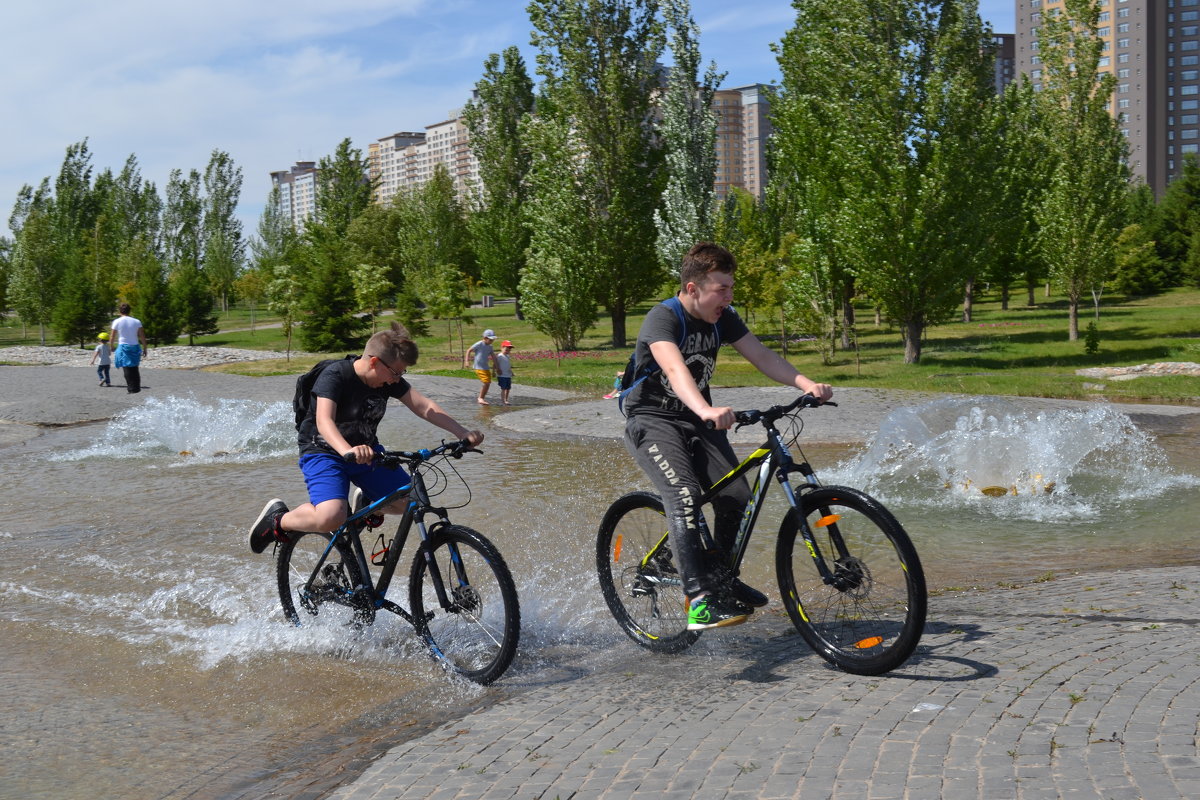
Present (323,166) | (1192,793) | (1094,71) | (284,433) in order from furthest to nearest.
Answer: (323,166)
(1094,71)
(284,433)
(1192,793)

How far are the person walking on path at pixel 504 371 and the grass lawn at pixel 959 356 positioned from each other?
260 centimetres

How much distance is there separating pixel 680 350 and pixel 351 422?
1.84m

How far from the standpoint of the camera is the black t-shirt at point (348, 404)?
5652 mm

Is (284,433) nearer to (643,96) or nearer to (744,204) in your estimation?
(643,96)

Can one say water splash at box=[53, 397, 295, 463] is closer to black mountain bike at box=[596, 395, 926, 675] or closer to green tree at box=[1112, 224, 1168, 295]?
black mountain bike at box=[596, 395, 926, 675]

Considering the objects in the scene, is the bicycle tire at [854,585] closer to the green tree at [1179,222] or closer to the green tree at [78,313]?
the green tree at [78,313]

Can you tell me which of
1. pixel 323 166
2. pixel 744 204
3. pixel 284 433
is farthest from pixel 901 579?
pixel 323 166

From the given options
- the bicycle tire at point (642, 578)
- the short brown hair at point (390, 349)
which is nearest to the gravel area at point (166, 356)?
the short brown hair at point (390, 349)

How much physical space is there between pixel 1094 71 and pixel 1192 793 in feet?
120

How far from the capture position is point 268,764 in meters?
4.31

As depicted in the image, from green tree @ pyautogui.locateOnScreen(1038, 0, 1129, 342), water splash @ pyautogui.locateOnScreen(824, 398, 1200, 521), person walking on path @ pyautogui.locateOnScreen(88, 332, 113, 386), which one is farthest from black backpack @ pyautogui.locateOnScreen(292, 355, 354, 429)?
green tree @ pyautogui.locateOnScreen(1038, 0, 1129, 342)

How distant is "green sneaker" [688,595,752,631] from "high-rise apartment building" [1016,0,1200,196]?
15191 centimetres

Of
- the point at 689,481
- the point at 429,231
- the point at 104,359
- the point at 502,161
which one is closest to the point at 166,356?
the point at 104,359

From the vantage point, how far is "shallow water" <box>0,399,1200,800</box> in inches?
180
